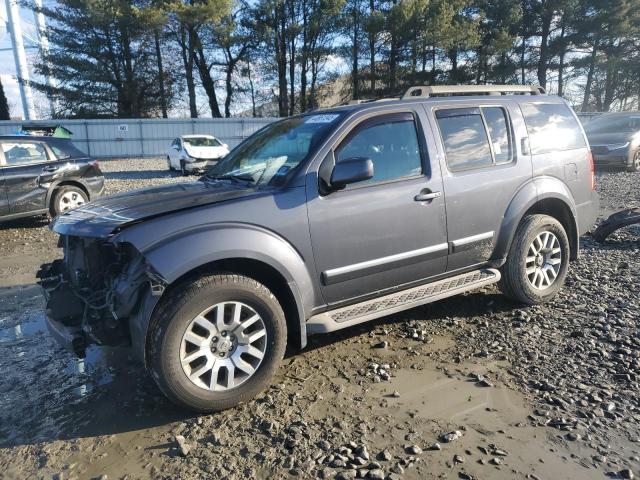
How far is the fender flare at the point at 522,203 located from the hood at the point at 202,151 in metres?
14.7

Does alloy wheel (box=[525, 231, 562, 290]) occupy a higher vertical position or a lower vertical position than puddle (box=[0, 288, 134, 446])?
higher

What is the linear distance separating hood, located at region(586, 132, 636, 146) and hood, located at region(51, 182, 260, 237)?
13.9m

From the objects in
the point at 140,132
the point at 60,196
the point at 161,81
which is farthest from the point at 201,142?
the point at 161,81

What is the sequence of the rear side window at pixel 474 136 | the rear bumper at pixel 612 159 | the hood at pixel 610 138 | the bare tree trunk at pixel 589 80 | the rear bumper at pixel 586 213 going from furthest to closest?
the bare tree trunk at pixel 589 80 → the hood at pixel 610 138 → the rear bumper at pixel 612 159 → the rear bumper at pixel 586 213 → the rear side window at pixel 474 136

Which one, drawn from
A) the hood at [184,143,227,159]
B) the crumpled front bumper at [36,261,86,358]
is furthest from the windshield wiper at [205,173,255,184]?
the hood at [184,143,227,159]

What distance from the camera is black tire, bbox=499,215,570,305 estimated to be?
178 inches

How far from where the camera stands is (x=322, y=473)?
261 cm

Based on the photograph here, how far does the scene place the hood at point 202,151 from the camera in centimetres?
1780

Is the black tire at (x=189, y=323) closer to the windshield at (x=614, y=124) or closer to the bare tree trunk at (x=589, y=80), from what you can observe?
the windshield at (x=614, y=124)

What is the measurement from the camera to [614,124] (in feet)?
48.5

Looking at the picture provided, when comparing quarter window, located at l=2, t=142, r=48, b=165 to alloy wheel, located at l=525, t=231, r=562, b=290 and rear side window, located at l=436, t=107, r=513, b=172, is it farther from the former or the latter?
alloy wheel, located at l=525, t=231, r=562, b=290

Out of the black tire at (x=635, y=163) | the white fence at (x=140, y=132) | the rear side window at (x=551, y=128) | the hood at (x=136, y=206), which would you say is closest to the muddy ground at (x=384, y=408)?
the hood at (x=136, y=206)

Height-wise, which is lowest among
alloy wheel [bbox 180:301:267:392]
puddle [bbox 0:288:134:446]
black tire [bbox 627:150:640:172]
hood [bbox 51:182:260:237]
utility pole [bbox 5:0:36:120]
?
puddle [bbox 0:288:134:446]

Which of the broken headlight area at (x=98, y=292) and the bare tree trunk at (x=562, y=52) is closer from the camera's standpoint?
the broken headlight area at (x=98, y=292)
